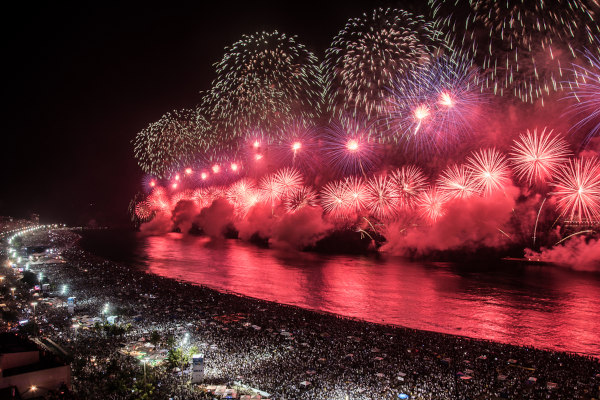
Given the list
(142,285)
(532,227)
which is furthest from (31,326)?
(532,227)

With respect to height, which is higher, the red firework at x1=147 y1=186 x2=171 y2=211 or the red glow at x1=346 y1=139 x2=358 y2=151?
the red glow at x1=346 y1=139 x2=358 y2=151

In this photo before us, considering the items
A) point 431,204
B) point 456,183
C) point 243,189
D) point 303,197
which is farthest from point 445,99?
point 243,189

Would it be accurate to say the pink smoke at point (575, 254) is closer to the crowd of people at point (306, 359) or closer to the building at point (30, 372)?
the crowd of people at point (306, 359)

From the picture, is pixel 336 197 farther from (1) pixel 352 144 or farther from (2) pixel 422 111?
(2) pixel 422 111

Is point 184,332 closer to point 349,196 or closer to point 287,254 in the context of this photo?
point 349,196

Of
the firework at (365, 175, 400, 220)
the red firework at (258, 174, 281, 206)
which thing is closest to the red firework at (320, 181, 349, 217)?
the firework at (365, 175, 400, 220)

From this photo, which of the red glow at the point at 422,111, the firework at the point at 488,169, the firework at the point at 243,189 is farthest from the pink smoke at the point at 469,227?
the firework at the point at 243,189

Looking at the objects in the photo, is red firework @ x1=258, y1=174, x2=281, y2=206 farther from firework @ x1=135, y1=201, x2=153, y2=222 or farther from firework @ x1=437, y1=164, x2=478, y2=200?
firework @ x1=135, y1=201, x2=153, y2=222
